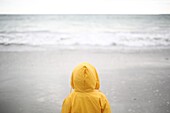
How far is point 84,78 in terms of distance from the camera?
2367 millimetres

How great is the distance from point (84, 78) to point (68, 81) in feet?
11.7

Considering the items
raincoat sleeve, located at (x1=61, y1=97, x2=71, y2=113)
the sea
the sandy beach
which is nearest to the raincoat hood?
raincoat sleeve, located at (x1=61, y1=97, x2=71, y2=113)

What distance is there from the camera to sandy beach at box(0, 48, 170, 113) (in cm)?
428

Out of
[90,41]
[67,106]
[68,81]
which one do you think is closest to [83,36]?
[90,41]

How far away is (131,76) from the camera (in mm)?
6113

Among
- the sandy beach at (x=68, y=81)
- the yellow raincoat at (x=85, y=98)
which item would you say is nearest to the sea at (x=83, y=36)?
the sandy beach at (x=68, y=81)

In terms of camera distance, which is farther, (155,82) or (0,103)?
(155,82)

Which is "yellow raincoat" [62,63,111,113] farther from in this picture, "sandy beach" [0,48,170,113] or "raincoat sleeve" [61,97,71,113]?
"sandy beach" [0,48,170,113]

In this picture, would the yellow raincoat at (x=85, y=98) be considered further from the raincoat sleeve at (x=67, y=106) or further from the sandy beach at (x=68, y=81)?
the sandy beach at (x=68, y=81)

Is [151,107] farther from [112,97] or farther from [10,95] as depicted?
[10,95]

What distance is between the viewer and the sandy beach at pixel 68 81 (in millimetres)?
4277

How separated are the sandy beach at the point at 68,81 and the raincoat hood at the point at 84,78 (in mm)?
1846
